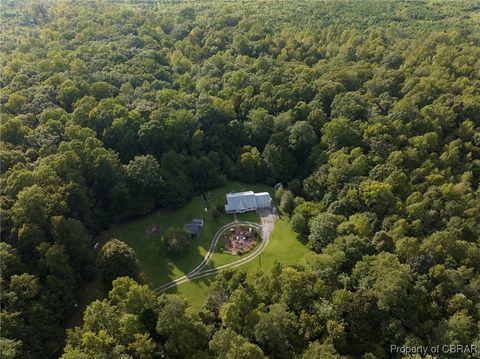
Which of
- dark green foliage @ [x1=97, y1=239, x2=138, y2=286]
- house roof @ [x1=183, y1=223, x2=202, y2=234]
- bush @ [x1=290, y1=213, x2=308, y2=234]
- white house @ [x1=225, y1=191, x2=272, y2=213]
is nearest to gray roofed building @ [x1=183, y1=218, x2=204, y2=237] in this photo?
house roof @ [x1=183, y1=223, x2=202, y2=234]

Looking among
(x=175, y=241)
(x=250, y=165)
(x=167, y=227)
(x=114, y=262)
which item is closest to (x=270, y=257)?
(x=175, y=241)

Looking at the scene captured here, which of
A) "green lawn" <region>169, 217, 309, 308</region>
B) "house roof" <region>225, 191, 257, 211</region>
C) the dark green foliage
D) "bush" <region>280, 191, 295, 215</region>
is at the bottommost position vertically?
"green lawn" <region>169, 217, 309, 308</region>

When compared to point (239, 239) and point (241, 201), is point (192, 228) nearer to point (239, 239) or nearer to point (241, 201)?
point (239, 239)

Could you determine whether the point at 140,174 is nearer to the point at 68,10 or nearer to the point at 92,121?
the point at 92,121

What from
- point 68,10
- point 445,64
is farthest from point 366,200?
point 68,10

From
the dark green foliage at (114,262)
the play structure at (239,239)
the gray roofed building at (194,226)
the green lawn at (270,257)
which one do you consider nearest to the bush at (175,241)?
the gray roofed building at (194,226)

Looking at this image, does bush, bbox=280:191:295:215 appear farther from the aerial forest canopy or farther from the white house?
the white house
